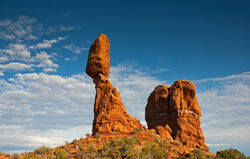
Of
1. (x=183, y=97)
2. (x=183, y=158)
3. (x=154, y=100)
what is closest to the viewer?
(x=183, y=158)

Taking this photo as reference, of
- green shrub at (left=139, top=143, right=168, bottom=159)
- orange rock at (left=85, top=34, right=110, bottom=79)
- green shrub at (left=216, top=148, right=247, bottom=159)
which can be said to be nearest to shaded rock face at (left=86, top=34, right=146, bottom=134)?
orange rock at (left=85, top=34, right=110, bottom=79)

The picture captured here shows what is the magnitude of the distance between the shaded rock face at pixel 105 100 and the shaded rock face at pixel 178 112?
11.0m

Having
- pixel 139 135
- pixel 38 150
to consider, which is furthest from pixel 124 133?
pixel 38 150

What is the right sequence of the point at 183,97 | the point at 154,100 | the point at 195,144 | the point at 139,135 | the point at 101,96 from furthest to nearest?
the point at 154,100 < the point at 183,97 < the point at 195,144 < the point at 101,96 < the point at 139,135

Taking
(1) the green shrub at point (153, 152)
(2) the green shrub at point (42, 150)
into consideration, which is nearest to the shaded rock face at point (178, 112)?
(1) the green shrub at point (153, 152)

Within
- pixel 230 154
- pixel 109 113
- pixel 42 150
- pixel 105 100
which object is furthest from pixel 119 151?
pixel 230 154

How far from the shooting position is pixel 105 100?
1142 inches

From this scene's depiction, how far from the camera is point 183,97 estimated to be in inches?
1656

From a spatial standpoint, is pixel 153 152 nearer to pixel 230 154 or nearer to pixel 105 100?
pixel 230 154

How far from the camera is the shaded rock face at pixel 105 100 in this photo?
1089 inches

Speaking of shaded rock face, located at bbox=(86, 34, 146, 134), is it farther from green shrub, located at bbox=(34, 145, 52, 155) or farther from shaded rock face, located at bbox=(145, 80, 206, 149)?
shaded rock face, located at bbox=(145, 80, 206, 149)

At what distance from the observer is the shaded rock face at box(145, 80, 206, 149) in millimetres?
38594

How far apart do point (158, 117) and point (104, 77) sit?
58.5 ft

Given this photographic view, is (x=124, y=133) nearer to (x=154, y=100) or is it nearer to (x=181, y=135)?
(x=181, y=135)
